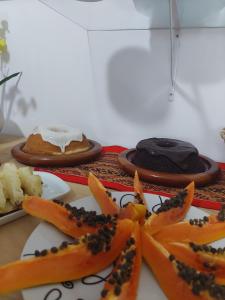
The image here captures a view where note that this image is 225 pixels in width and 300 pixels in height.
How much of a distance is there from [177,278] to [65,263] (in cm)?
15

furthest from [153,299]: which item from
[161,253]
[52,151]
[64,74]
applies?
[64,74]

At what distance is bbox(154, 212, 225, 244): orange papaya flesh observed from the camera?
0.51 m

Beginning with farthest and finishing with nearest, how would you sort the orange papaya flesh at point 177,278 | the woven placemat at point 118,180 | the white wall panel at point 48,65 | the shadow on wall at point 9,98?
the shadow on wall at point 9,98 < the white wall panel at point 48,65 < the woven placemat at point 118,180 < the orange papaya flesh at point 177,278

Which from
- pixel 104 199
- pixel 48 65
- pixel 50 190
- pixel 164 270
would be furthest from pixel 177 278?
pixel 48 65

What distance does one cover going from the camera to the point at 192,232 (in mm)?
524

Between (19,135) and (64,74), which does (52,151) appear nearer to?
(64,74)

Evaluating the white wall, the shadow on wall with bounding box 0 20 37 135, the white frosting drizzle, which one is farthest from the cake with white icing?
the shadow on wall with bounding box 0 20 37 135

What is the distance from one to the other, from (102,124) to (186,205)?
0.67 metres

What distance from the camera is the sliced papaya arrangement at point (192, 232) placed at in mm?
513

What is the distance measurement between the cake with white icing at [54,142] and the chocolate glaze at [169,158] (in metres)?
0.23

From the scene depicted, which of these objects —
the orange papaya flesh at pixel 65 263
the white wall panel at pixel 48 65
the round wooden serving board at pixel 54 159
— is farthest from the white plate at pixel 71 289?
the white wall panel at pixel 48 65

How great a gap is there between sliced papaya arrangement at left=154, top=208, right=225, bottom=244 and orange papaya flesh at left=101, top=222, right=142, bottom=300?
1.9 inches

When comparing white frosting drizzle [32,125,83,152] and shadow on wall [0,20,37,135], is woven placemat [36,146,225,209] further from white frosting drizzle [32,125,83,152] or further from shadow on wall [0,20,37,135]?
shadow on wall [0,20,37,135]

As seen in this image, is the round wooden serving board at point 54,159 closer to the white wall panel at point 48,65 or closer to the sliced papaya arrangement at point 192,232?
the white wall panel at point 48,65
